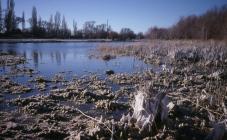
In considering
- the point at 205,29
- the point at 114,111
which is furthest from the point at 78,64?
the point at 205,29

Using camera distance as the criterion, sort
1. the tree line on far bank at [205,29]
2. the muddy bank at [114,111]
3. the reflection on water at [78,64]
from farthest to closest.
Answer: the tree line on far bank at [205,29]
the reflection on water at [78,64]
the muddy bank at [114,111]

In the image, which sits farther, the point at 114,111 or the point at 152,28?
the point at 152,28

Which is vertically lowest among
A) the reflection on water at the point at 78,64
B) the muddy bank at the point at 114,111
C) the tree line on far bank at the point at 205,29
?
the muddy bank at the point at 114,111

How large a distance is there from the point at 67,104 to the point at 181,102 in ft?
10.1

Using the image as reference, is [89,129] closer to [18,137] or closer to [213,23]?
[18,137]

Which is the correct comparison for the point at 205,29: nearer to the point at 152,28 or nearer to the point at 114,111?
the point at 152,28

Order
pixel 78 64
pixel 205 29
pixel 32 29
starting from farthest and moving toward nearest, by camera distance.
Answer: pixel 32 29 → pixel 205 29 → pixel 78 64

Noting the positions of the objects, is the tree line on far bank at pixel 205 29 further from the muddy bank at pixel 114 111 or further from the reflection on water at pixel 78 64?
the muddy bank at pixel 114 111

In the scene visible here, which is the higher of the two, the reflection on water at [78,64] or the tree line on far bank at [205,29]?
the tree line on far bank at [205,29]

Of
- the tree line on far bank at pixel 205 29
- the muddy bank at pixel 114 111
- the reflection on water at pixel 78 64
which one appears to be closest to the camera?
the muddy bank at pixel 114 111

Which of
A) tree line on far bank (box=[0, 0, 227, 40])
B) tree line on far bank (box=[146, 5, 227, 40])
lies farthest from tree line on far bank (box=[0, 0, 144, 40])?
tree line on far bank (box=[146, 5, 227, 40])

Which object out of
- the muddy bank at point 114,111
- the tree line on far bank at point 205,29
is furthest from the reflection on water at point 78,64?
the tree line on far bank at point 205,29

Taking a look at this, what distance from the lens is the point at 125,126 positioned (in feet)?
18.1

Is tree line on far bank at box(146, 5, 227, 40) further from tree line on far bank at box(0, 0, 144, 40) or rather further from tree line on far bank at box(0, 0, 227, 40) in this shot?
tree line on far bank at box(0, 0, 144, 40)
